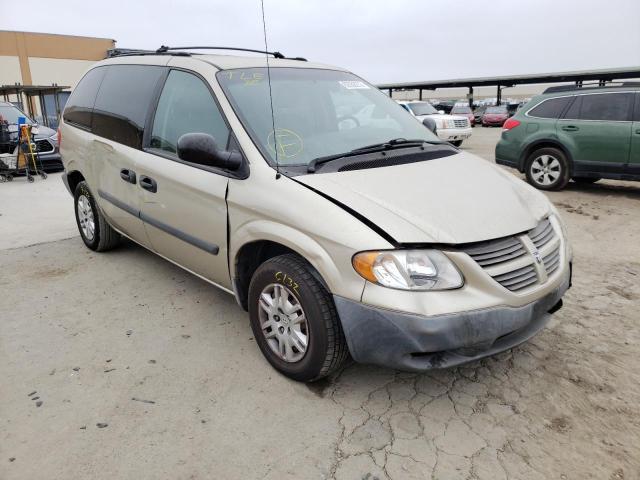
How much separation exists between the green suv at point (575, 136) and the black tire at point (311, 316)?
21.6 ft

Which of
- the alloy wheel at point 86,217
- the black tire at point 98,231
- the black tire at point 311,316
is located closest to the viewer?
the black tire at point 311,316

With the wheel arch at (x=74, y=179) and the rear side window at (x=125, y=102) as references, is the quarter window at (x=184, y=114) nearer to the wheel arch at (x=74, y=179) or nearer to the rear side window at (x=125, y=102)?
the rear side window at (x=125, y=102)

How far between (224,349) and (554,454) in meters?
1.92

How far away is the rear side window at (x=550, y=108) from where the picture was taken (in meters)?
7.87

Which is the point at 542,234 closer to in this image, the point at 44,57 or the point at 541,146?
the point at 541,146

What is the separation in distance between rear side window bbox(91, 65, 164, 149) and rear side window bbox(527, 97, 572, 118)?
6.59m

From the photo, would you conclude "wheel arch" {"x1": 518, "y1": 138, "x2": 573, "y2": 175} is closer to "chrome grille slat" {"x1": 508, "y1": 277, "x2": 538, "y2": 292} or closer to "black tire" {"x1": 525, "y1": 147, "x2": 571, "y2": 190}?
"black tire" {"x1": 525, "y1": 147, "x2": 571, "y2": 190}

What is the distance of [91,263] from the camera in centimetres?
465

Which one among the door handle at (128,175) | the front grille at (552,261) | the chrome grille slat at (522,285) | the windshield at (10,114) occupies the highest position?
the windshield at (10,114)

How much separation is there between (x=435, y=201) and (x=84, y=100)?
146 inches

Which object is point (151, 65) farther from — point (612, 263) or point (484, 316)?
point (612, 263)

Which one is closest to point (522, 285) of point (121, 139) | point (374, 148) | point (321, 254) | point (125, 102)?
point (321, 254)

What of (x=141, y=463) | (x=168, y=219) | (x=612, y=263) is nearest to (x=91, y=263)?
(x=168, y=219)

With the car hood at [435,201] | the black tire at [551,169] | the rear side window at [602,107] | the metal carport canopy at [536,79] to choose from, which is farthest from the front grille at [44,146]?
the metal carport canopy at [536,79]
